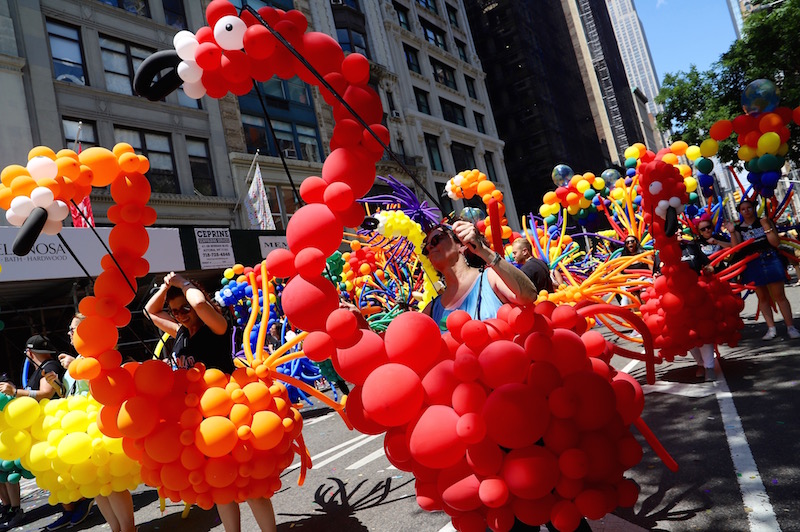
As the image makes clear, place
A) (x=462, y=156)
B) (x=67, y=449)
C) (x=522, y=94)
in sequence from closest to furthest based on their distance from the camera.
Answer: (x=67, y=449)
(x=462, y=156)
(x=522, y=94)

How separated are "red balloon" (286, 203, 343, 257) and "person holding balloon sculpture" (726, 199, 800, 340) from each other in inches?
239

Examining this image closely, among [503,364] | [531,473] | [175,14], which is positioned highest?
[175,14]

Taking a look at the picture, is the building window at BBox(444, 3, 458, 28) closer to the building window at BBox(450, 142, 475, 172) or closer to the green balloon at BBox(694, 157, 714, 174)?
the building window at BBox(450, 142, 475, 172)

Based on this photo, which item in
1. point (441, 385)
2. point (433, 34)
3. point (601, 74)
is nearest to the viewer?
point (441, 385)

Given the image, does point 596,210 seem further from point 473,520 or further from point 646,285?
point 473,520

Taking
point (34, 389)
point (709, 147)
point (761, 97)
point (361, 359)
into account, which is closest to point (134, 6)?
point (34, 389)

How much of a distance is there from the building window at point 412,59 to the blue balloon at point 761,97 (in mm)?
27158

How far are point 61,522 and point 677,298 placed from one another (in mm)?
6505

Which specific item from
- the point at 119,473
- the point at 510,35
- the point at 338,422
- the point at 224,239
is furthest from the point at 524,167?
the point at 119,473

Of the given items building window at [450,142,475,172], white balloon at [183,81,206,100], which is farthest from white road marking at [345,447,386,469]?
building window at [450,142,475,172]

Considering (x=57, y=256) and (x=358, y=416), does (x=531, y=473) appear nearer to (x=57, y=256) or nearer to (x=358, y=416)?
(x=358, y=416)

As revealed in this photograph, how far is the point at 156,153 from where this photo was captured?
16844 mm

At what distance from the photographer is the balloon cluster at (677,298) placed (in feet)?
16.8

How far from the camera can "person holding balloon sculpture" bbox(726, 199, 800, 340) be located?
627cm
